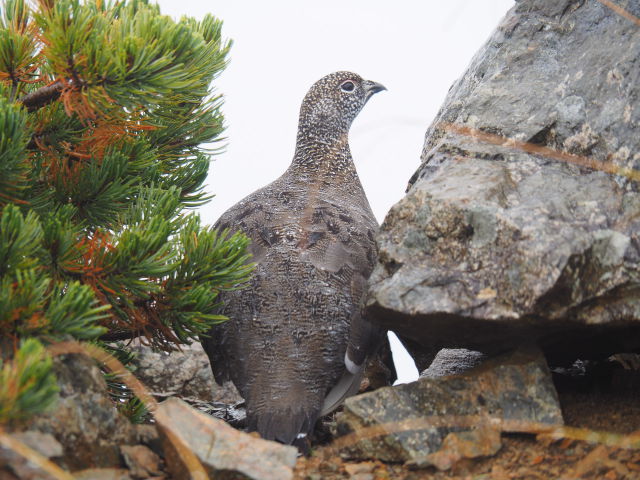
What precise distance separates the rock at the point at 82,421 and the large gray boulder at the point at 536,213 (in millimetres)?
946

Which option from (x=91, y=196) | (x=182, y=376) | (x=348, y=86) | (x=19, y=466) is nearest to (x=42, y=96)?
(x=91, y=196)

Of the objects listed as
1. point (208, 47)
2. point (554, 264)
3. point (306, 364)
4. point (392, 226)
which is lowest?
point (306, 364)

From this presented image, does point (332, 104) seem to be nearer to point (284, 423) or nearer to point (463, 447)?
point (284, 423)

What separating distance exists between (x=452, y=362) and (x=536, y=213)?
1095 millimetres

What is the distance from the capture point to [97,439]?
2207 mm

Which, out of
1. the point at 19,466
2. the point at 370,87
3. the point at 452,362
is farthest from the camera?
the point at 370,87

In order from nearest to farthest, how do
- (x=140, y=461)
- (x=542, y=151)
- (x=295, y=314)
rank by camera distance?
(x=140, y=461) < (x=542, y=151) < (x=295, y=314)

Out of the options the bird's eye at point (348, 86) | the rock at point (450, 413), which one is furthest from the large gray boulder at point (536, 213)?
the bird's eye at point (348, 86)

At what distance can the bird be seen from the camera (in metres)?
2.97

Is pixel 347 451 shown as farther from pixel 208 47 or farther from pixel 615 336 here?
pixel 208 47

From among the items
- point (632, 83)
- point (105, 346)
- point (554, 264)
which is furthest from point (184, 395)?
point (632, 83)

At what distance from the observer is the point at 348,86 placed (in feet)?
14.8

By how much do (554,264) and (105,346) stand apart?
1888 mm

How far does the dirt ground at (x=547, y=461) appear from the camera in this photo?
224cm
